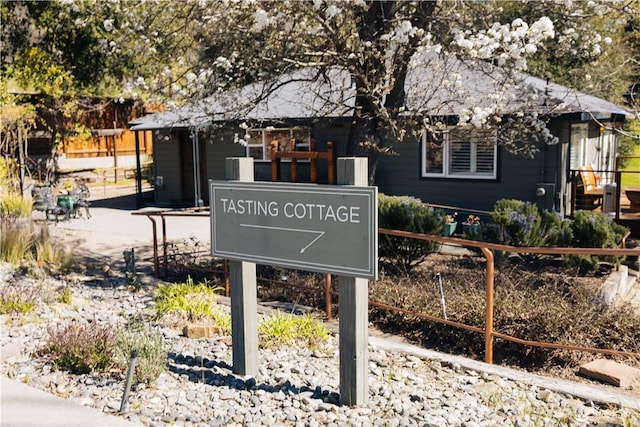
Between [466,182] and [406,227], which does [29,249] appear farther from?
[466,182]

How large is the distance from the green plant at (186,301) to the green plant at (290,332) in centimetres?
83

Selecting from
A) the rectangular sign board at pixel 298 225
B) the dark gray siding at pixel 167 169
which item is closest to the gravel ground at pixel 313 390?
the rectangular sign board at pixel 298 225

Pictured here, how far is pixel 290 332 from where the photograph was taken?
6.19 m

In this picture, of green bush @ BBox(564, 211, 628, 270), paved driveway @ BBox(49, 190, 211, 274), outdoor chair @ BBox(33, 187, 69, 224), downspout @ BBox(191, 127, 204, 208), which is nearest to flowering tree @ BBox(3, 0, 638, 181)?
green bush @ BBox(564, 211, 628, 270)

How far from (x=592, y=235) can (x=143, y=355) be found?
293 inches

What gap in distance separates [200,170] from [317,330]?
14114 mm

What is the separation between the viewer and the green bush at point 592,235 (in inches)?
383

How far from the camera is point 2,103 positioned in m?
17.8

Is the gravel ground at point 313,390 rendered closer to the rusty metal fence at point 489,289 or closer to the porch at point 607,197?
the rusty metal fence at point 489,289

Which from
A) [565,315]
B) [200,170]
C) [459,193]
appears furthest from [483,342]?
[200,170]

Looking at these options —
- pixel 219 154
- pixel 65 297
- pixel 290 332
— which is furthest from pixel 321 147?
pixel 290 332

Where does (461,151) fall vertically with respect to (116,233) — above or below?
above

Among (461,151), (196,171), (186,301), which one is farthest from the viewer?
(196,171)

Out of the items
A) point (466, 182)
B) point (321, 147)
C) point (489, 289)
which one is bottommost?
point (489, 289)
